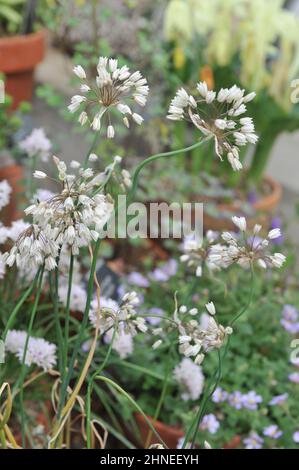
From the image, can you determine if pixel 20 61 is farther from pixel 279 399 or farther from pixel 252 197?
pixel 279 399

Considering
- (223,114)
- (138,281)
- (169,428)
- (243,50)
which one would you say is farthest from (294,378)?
(243,50)

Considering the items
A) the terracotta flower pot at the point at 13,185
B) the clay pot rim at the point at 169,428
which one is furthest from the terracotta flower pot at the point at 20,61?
the clay pot rim at the point at 169,428

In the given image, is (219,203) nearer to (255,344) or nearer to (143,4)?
(255,344)

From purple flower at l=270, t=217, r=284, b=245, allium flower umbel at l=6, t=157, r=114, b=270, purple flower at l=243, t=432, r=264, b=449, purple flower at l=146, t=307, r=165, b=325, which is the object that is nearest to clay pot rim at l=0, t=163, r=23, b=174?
purple flower at l=146, t=307, r=165, b=325

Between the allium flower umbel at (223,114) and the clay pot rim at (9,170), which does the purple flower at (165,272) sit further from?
the allium flower umbel at (223,114)

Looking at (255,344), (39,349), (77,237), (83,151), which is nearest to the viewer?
(77,237)

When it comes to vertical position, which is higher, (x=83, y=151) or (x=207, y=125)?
(x=83, y=151)
